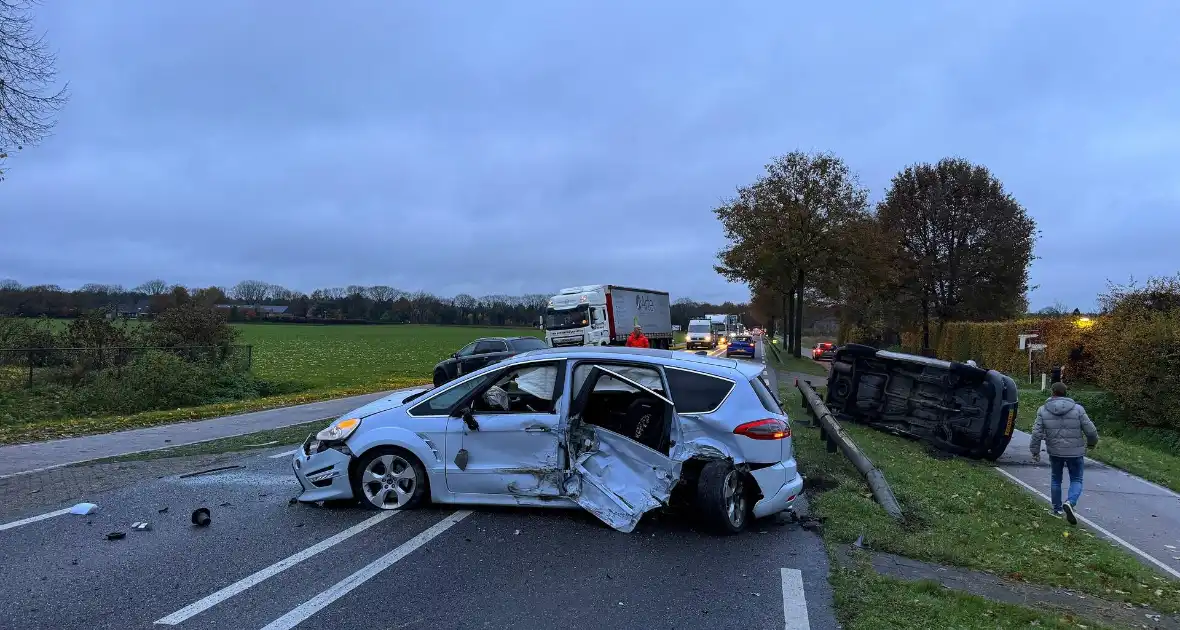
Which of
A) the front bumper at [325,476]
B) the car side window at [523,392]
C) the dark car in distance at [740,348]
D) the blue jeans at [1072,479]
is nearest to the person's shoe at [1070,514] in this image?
the blue jeans at [1072,479]

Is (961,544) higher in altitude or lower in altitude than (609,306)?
lower

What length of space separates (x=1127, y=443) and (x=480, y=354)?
1528cm

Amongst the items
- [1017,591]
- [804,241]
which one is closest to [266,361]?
[804,241]

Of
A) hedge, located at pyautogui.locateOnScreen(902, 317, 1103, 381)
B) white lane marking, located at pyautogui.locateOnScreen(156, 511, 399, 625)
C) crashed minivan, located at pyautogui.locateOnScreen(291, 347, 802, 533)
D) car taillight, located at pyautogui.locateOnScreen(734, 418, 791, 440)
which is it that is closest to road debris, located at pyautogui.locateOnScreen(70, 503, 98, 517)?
crashed minivan, located at pyautogui.locateOnScreen(291, 347, 802, 533)

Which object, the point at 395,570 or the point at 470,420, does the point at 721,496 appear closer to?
the point at 470,420

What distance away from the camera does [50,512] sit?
6824 millimetres

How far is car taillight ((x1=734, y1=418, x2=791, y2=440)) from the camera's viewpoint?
20.8 ft

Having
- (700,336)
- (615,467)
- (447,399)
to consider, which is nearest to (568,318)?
(700,336)

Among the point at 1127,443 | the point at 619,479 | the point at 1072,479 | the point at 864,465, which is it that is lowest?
the point at 1127,443

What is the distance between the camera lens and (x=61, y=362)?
1967 centimetres

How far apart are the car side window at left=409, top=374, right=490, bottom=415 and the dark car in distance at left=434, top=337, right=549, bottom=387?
10585 mm

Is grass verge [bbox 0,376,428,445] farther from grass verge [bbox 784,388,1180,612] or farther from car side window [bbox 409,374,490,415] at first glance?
grass verge [bbox 784,388,1180,612]

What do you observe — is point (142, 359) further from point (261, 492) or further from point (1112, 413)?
point (1112, 413)

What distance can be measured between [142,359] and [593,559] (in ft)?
60.1
